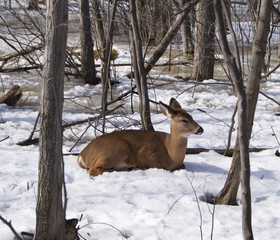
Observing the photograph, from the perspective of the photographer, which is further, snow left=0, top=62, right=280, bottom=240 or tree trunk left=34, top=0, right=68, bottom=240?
snow left=0, top=62, right=280, bottom=240

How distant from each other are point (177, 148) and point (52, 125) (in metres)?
2.53

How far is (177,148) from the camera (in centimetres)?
523

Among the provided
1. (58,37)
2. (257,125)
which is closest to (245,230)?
(58,37)

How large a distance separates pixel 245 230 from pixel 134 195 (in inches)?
72.3

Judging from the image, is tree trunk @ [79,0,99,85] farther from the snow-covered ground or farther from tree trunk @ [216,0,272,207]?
tree trunk @ [216,0,272,207]

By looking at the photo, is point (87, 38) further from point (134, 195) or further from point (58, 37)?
point (58, 37)

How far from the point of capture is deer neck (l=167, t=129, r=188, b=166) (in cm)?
521

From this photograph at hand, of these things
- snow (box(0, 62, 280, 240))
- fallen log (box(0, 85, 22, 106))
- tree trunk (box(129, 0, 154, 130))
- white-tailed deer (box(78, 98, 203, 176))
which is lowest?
snow (box(0, 62, 280, 240))

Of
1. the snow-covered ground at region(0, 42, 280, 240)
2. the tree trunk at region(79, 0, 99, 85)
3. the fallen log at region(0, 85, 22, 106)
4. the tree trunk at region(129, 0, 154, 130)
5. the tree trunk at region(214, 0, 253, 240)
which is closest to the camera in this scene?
the tree trunk at region(214, 0, 253, 240)

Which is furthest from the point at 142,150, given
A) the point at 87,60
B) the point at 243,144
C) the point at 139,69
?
the point at 87,60

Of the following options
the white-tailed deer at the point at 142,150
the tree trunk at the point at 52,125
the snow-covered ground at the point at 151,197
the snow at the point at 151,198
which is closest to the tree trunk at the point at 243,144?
the snow at the point at 151,198

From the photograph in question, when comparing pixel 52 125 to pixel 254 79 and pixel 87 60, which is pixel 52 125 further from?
pixel 87 60

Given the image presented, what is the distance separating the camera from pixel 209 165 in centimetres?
540

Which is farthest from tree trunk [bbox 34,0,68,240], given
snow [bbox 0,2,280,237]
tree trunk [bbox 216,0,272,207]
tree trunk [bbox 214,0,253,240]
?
tree trunk [bbox 216,0,272,207]
